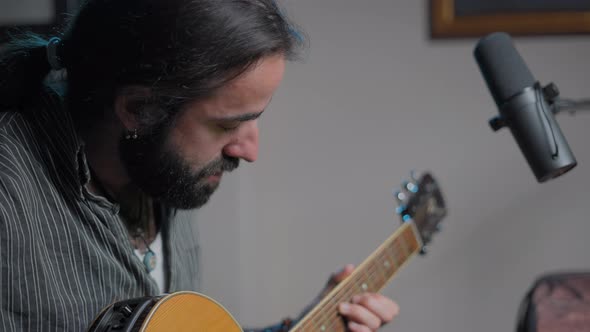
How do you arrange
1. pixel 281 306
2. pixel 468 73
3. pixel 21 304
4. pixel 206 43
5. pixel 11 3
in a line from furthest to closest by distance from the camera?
pixel 281 306 → pixel 468 73 → pixel 11 3 → pixel 206 43 → pixel 21 304

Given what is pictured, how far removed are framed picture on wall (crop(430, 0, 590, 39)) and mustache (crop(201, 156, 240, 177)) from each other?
1.02 meters

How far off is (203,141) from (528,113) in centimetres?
46

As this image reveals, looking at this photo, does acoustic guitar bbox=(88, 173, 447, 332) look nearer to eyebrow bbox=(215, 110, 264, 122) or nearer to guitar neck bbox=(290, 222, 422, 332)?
guitar neck bbox=(290, 222, 422, 332)

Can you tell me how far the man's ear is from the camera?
0.99 meters

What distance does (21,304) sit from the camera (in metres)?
0.84

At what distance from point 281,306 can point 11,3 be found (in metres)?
1.14

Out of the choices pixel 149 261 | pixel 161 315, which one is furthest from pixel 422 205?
pixel 161 315

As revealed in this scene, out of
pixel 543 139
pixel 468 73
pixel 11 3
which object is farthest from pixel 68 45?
pixel 468 73

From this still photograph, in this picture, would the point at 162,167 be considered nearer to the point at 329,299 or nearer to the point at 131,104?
the point at 131,104

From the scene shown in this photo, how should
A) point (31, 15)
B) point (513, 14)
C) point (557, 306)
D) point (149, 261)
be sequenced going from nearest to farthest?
1. point (149, 261)
2. point (557, 306)
3. point (31, 15)
4. point (513, 14)

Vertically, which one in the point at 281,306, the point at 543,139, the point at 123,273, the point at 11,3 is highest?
the point at 11,3

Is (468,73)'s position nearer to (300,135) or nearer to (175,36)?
(300,135)

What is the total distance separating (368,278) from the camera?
1.21m

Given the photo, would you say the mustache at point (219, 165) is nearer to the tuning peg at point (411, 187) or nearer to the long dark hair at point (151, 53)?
the long dark hair at point (151, 53)
